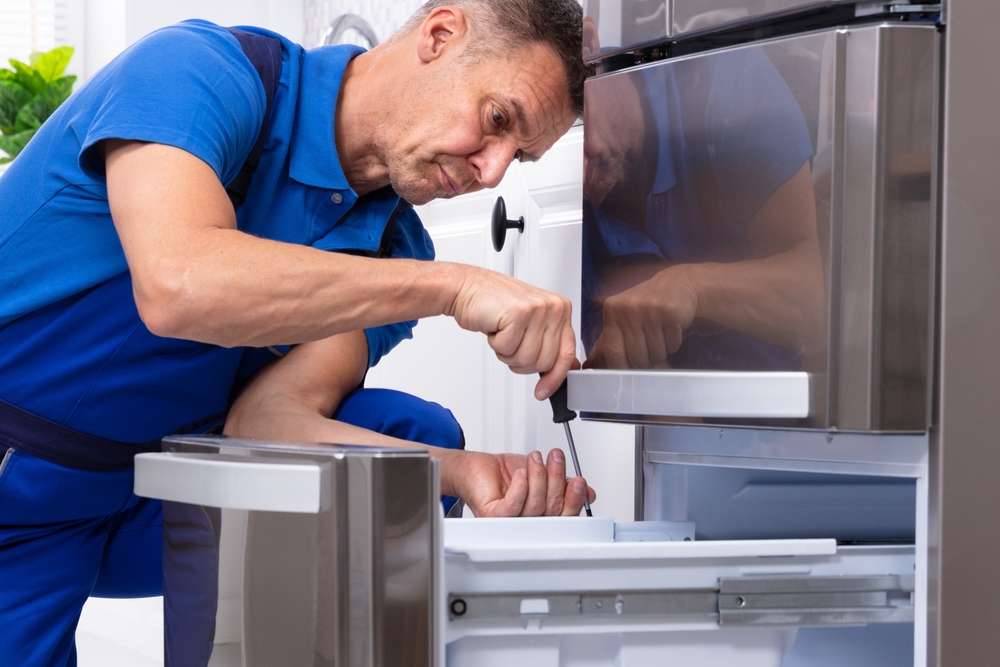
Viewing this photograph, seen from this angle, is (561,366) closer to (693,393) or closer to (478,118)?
(693,393)

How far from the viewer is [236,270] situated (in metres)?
0.71

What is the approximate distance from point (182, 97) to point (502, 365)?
764mm

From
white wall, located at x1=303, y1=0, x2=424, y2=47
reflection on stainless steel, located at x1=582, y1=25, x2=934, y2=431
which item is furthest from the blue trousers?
white wall, located at x1=303, y1=0, x2=424, y2=47

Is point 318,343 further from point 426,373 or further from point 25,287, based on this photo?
point 426,373

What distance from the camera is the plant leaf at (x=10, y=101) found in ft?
8.68

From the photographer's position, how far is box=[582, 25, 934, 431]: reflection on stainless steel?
0.56 metres

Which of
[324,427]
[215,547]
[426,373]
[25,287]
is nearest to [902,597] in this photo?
[215,547]

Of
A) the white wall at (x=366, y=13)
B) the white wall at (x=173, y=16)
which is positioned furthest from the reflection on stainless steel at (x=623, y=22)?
the white wall at (x=173, y=16)

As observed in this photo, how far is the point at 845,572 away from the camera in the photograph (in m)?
0.58

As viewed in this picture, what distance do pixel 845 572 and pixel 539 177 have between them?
0.83 m

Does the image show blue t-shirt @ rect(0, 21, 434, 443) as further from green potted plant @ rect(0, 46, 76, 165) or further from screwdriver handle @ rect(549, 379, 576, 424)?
green potted plant @ rect(0, 46, 76, 165)

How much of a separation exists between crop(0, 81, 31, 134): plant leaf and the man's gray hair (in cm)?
212

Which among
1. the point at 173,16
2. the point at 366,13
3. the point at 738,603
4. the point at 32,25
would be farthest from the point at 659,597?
the point at 32,25

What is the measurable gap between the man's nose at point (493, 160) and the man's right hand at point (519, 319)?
259 millimetres
